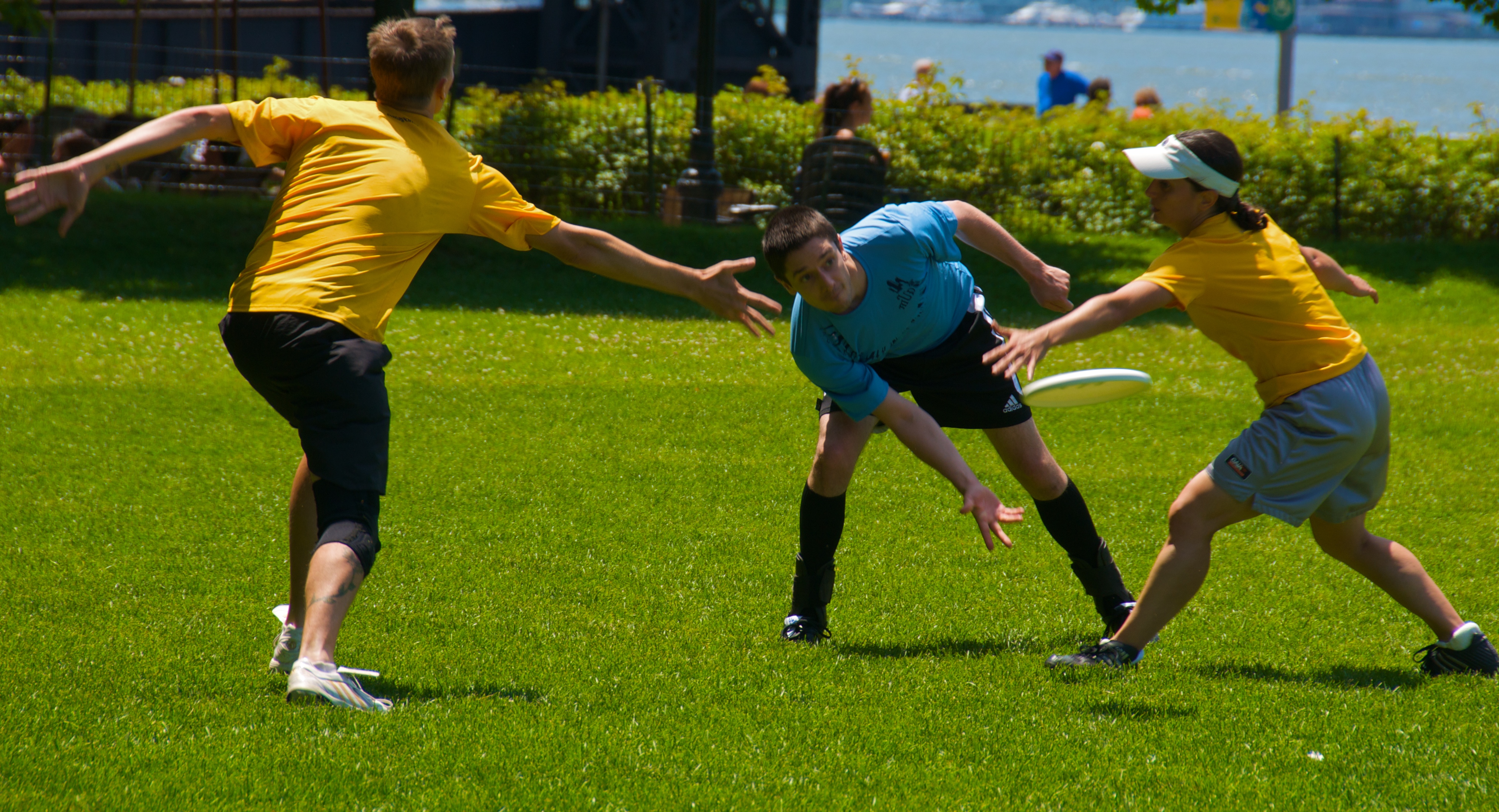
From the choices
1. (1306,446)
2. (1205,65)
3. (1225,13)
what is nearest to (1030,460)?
(1306,446)

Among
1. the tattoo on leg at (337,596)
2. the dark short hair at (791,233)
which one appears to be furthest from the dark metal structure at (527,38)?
the tattoo on leg at (337,596)

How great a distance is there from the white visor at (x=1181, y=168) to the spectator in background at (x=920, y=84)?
41.1 ft

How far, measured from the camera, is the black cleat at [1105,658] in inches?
174

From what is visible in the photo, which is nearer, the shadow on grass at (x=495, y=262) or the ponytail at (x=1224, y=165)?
the ponytail at (x=1224, y=165)

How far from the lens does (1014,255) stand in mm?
4559

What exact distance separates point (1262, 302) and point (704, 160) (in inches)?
446

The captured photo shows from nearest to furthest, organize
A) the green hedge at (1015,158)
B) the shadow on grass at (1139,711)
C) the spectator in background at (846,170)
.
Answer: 1. the shadow on grass at (1139,711)
2. the spectator in background at (846,170)
3. the green hedge at (1015,158)

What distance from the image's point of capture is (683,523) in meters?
6.33

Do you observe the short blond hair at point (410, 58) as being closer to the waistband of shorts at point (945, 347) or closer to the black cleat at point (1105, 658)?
the waistband of shorts at point (945, 347)

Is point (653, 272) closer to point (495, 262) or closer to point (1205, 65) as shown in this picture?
point (495, 262)

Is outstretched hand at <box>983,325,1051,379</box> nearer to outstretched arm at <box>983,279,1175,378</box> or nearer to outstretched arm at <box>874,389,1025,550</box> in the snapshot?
outstretched arm at <box>983,279,1175,378</box>

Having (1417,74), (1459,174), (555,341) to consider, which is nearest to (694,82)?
(1459,174)

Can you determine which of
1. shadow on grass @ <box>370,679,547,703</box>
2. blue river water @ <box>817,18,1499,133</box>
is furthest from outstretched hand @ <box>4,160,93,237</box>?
blue river water @ <box>817,18,1499,133</box>

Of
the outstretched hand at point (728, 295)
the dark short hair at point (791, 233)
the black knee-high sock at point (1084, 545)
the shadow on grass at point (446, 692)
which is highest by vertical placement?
the dark short hair at point (791, 233)
